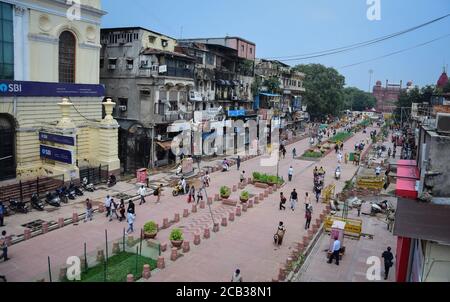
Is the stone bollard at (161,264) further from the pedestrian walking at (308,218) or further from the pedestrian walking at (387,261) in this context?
the pedestrian walking at (308,218)

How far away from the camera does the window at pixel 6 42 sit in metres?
23.8

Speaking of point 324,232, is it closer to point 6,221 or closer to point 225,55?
point 6,221

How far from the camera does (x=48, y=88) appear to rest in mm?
26422

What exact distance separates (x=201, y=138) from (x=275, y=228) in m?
22.7

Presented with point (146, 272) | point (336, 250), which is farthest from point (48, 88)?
point (336, 250)

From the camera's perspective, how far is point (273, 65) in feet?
221

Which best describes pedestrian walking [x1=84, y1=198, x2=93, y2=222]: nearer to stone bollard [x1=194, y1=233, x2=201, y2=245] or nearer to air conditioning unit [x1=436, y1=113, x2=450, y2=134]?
stone bollard [x1=194, y1=233, x2=201, y2=245]

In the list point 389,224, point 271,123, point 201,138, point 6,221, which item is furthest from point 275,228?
point 271,123

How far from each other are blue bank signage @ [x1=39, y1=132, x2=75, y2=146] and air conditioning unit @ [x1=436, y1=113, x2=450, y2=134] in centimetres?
2040

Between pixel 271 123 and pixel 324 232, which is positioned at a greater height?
pixel 271 123

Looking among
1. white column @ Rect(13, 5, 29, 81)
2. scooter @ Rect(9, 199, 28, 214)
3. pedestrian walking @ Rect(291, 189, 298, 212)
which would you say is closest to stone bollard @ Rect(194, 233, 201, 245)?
pedestrian walking @ Rect(291, 189, 298, 212)

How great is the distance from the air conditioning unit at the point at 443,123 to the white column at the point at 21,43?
23561mm

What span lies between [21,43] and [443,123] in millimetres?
24078

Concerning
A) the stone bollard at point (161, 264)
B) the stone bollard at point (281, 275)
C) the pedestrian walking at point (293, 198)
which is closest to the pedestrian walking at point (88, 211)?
the stone bollard at point (161, 264)
